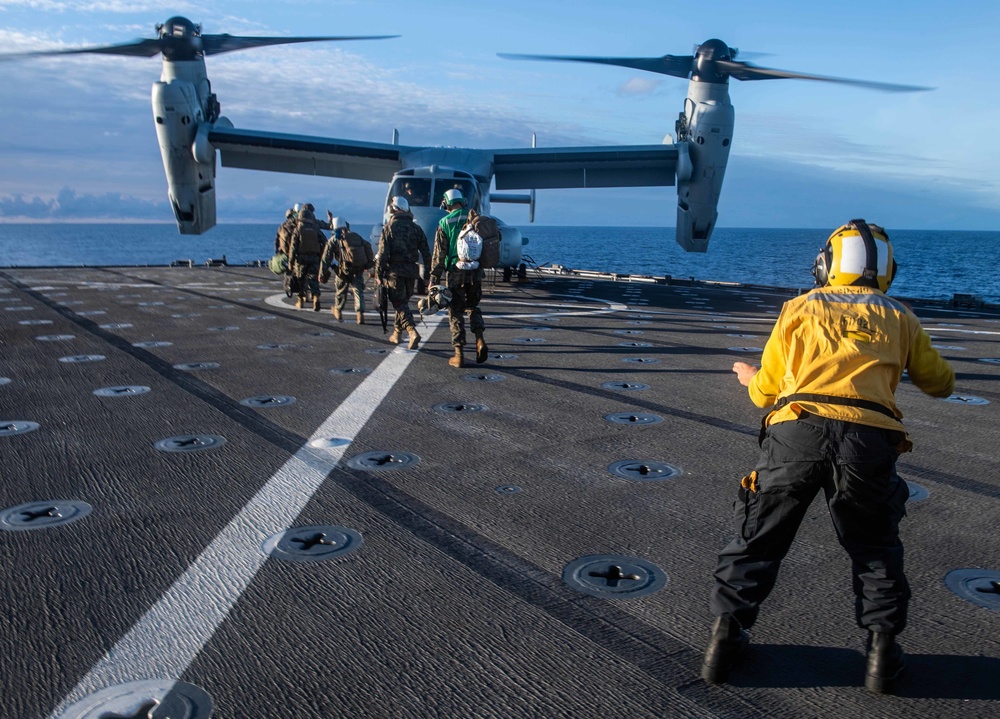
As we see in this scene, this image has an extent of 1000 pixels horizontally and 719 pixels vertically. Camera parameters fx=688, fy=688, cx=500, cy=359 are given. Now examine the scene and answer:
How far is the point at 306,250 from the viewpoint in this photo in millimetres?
13695

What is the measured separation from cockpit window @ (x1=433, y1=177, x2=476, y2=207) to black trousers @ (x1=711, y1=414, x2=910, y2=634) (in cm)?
1566

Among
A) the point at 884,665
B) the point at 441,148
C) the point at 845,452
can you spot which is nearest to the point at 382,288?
the point at 845,452

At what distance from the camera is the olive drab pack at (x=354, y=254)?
1200cm

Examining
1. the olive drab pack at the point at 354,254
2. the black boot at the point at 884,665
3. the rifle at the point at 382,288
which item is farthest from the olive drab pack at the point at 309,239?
the black boot at the point at 884,665

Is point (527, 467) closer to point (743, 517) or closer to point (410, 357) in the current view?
point (743, 517)

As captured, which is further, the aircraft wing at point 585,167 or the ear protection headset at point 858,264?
the aircraft wing at point 585,167

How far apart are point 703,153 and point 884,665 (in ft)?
70.6

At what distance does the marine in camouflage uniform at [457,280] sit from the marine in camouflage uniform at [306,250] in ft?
18.2

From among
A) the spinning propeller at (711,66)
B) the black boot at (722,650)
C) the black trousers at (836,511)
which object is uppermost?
the spinning propeller at (711,66)

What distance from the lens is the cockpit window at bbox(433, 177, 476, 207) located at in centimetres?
1764

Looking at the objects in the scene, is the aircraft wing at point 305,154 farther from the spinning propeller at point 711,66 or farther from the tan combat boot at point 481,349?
the tan combat boot at point 481,349

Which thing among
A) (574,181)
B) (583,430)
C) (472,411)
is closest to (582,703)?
(583,430)

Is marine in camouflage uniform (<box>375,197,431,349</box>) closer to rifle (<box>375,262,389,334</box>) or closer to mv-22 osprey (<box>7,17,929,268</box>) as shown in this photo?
rifle (<box>375,262,389,334</box>)

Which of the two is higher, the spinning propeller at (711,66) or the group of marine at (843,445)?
the spinning propeller at (711,66)
